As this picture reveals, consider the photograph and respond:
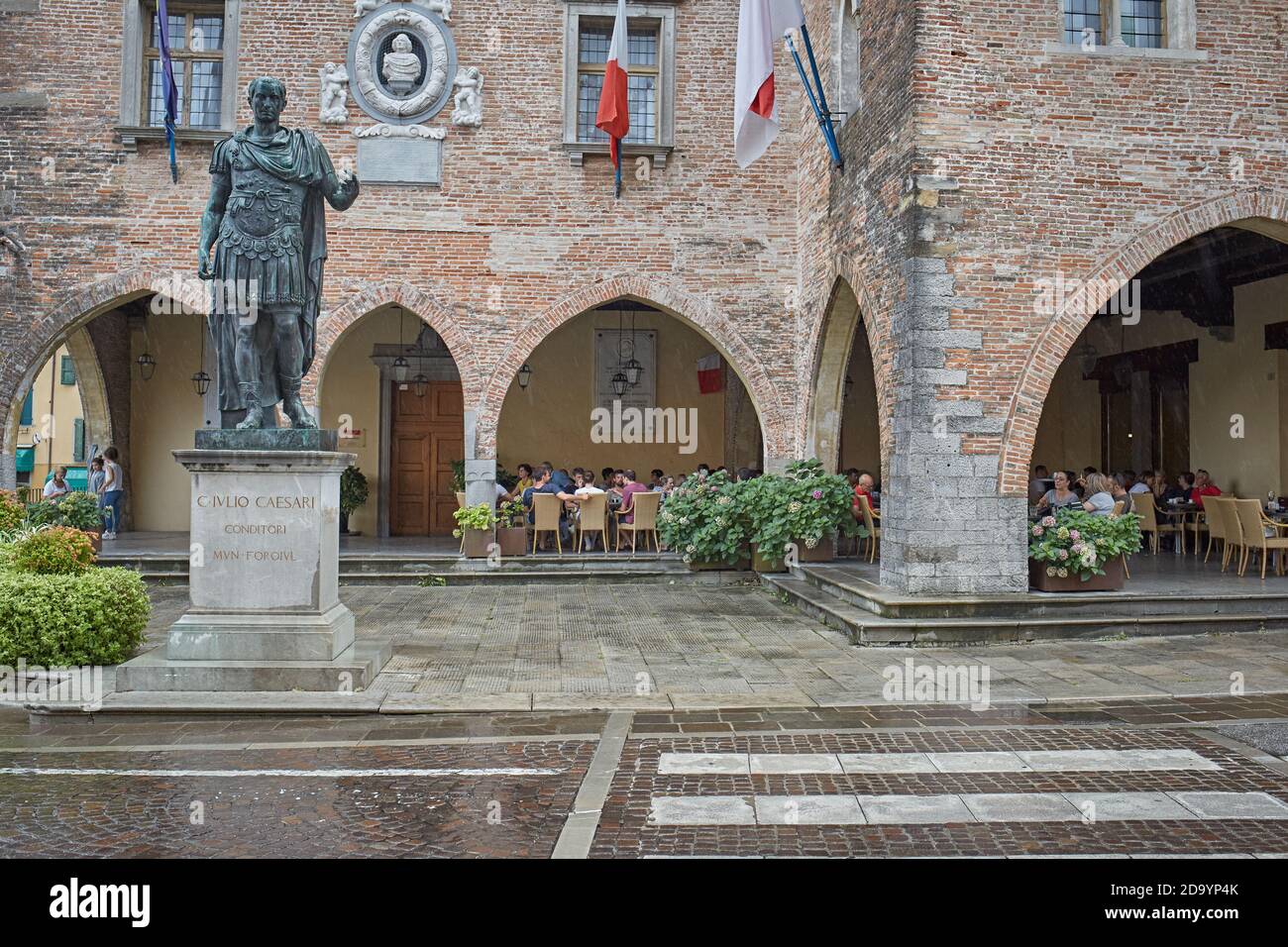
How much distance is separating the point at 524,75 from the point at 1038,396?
26.4 feet

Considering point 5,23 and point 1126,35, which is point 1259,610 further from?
point 5,23

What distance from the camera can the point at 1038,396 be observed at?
31.6 feet

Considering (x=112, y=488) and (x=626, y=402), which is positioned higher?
(x=626, y=402)

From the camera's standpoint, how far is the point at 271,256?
6828mm

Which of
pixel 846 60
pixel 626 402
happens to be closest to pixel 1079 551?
pixel 846 60

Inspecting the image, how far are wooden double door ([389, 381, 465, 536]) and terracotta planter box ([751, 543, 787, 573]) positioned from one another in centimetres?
606

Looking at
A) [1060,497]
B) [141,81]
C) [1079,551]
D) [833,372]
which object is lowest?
[1079,551]

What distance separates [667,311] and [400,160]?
3931mm

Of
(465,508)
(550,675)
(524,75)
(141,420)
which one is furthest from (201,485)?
(141,420)

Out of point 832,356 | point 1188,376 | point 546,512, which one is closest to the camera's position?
point 832,356

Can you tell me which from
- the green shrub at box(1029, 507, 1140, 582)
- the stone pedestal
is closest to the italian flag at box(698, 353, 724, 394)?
the green shrub at box(1029, 507, 1140, 582)

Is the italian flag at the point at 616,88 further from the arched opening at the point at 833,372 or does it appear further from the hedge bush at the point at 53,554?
the hedge bush at the point at 53,554

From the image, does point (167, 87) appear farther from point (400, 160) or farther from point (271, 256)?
point (271, 256)

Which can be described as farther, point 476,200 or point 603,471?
point 603,471
